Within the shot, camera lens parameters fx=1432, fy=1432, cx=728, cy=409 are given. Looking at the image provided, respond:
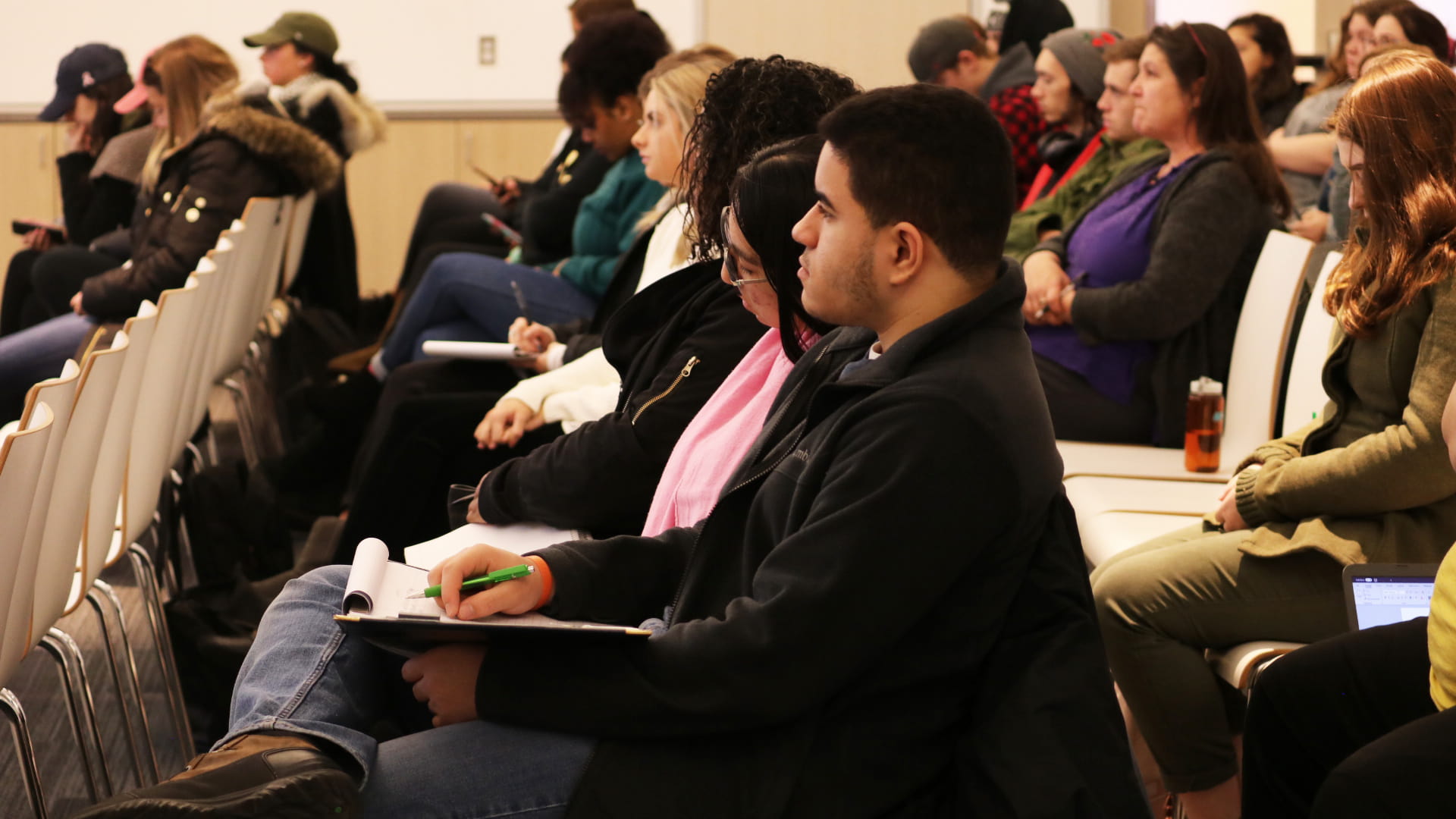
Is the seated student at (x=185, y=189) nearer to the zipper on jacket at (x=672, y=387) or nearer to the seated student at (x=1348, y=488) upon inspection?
the zipper on jacket at (x=672, y=387)

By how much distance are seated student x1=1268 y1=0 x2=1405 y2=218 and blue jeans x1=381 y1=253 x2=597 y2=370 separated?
199 centimetres

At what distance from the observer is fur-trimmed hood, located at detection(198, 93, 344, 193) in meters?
4.15

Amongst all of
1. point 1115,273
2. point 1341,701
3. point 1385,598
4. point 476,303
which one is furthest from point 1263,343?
point 476,303

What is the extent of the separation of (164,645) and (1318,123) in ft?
11.0

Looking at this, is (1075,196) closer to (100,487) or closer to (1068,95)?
(1068,95)

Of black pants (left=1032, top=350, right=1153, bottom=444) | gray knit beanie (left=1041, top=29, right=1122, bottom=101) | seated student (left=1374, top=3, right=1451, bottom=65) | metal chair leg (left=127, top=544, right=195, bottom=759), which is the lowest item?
metal chair leg (left=127, top=544, right=195, bottom=759)

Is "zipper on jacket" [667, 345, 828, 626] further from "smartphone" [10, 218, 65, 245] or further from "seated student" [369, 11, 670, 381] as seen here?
"smartphone" [10, 218, 65, 245]

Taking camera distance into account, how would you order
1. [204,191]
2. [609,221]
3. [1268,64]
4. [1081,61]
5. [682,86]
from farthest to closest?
[1268,64]
[204,191]
[1081,61]
[609,221]
[682,86]

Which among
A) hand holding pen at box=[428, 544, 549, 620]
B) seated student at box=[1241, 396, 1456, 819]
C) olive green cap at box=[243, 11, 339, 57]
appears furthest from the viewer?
olive green cap at box=[243, 11, 339, 57]

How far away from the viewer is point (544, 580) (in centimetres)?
153

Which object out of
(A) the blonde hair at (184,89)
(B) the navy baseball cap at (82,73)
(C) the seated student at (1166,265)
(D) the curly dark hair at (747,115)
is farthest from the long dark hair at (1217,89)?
(B) the navy baseball cap at (82,73)

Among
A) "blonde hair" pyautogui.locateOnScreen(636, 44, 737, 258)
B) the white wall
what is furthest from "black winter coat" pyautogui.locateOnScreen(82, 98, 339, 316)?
the white wall

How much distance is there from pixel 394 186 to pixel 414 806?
6.79 m

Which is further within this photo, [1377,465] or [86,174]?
[86,174]
